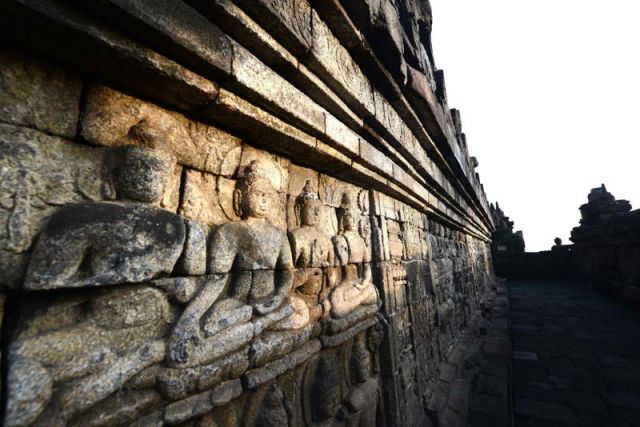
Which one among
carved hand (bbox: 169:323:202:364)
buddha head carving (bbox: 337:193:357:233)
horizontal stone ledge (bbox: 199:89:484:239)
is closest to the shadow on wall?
buddha head carving (bbox: 337:193:357:233)

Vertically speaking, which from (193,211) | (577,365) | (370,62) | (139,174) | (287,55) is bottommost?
(577,365)

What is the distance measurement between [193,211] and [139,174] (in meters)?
0.34

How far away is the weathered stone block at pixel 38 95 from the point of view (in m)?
0.92

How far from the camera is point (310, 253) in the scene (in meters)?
2.05

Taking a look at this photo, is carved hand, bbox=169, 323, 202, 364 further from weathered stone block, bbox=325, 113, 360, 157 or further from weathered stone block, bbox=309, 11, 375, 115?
weathered stone block, bbox=309, 11, 375, 115

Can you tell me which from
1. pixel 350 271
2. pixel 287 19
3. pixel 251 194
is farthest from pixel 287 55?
pixel 350 271

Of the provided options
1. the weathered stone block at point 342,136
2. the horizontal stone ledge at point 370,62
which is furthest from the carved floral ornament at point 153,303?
the horizontal stone ledge at point 370,62

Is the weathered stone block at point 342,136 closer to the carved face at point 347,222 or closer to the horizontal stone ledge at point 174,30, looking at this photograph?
the carved face at point 347,222

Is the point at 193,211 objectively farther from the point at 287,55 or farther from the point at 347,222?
the point at 347,222

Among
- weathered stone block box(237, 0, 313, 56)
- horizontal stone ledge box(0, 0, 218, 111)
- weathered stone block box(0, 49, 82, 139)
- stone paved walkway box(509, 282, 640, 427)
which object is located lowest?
stone paved walkway box(509, 282, 640, 427)

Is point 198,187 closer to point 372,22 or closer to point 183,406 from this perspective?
point 183,406

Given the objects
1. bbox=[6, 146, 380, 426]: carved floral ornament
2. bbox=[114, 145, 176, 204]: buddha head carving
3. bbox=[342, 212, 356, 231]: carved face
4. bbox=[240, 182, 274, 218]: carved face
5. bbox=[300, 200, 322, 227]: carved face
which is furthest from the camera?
bbox=[342, 212, 356, 231]: carved face

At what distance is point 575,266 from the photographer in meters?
16.5

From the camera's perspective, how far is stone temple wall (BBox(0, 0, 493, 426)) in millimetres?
915
